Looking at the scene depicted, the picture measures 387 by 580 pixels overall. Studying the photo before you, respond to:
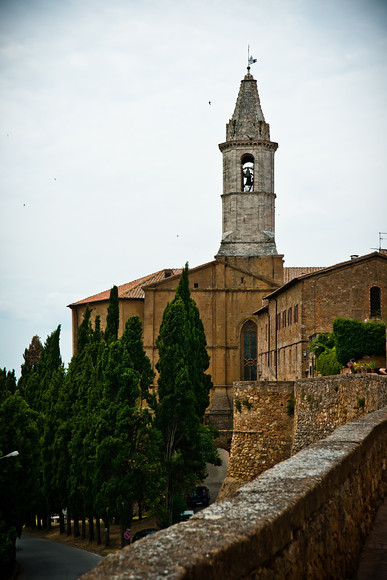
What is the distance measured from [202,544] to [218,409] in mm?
52131

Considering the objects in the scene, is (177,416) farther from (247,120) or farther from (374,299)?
(247,120)

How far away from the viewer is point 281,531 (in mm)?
3594

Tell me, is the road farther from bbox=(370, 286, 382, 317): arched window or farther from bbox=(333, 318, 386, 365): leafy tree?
bbox=(370, 286, 382, 317): arched window

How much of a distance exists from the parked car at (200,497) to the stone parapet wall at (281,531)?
3277 centimetres

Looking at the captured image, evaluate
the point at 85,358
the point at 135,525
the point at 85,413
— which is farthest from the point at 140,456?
the point at 85,358

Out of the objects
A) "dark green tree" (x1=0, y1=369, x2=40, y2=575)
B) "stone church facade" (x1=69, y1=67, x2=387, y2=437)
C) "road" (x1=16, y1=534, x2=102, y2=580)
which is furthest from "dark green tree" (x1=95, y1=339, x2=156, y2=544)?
"stone church facade" (x1=69, y1=67, x2=387, y2=437)

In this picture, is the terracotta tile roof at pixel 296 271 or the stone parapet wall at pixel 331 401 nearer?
the stone parapet wall at pixel 331 401

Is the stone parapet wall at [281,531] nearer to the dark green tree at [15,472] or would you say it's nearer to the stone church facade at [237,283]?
the dark green tree at [15,472]

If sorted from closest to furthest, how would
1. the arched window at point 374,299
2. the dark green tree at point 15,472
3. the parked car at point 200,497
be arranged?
the dark green tree at point 15,472, the arched window at point 374,299, the parked car at point 200,497

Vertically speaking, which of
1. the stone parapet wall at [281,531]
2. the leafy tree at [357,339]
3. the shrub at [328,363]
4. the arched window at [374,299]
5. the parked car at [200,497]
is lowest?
the parked car at [200,497]

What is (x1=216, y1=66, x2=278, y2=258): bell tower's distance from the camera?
204 feet

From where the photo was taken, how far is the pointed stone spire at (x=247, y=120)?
62.8 meters

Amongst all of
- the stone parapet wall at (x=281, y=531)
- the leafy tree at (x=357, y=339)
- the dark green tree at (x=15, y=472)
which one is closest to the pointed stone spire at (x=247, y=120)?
the leafy tree at (x=357, y=339)

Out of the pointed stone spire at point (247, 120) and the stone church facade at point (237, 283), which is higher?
the pointed stone spire at point (247, 120)
